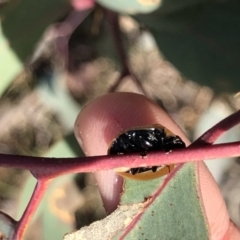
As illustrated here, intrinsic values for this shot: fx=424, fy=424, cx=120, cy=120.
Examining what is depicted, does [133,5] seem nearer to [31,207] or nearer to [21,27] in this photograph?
[21,27]

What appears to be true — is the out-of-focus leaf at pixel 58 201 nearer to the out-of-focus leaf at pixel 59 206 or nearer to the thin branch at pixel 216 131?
the out-of-focus leaf at pixel 59 206

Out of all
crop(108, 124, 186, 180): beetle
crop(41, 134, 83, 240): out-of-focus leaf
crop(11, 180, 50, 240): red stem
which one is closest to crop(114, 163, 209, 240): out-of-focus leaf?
crop(108, 124, 186, 180): beetle

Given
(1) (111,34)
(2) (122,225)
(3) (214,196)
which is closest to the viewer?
(2) (122,225)

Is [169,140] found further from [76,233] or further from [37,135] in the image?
[37,135]

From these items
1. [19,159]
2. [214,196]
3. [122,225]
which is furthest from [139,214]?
[214,196]

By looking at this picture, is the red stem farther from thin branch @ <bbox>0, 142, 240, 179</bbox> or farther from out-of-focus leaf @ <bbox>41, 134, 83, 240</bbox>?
out-of-focus leaf @ <bbox>41, 134, 83, 240</bbox>

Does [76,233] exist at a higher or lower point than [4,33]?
lower

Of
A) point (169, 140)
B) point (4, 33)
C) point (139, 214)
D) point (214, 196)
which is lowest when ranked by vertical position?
point (214, 196)
